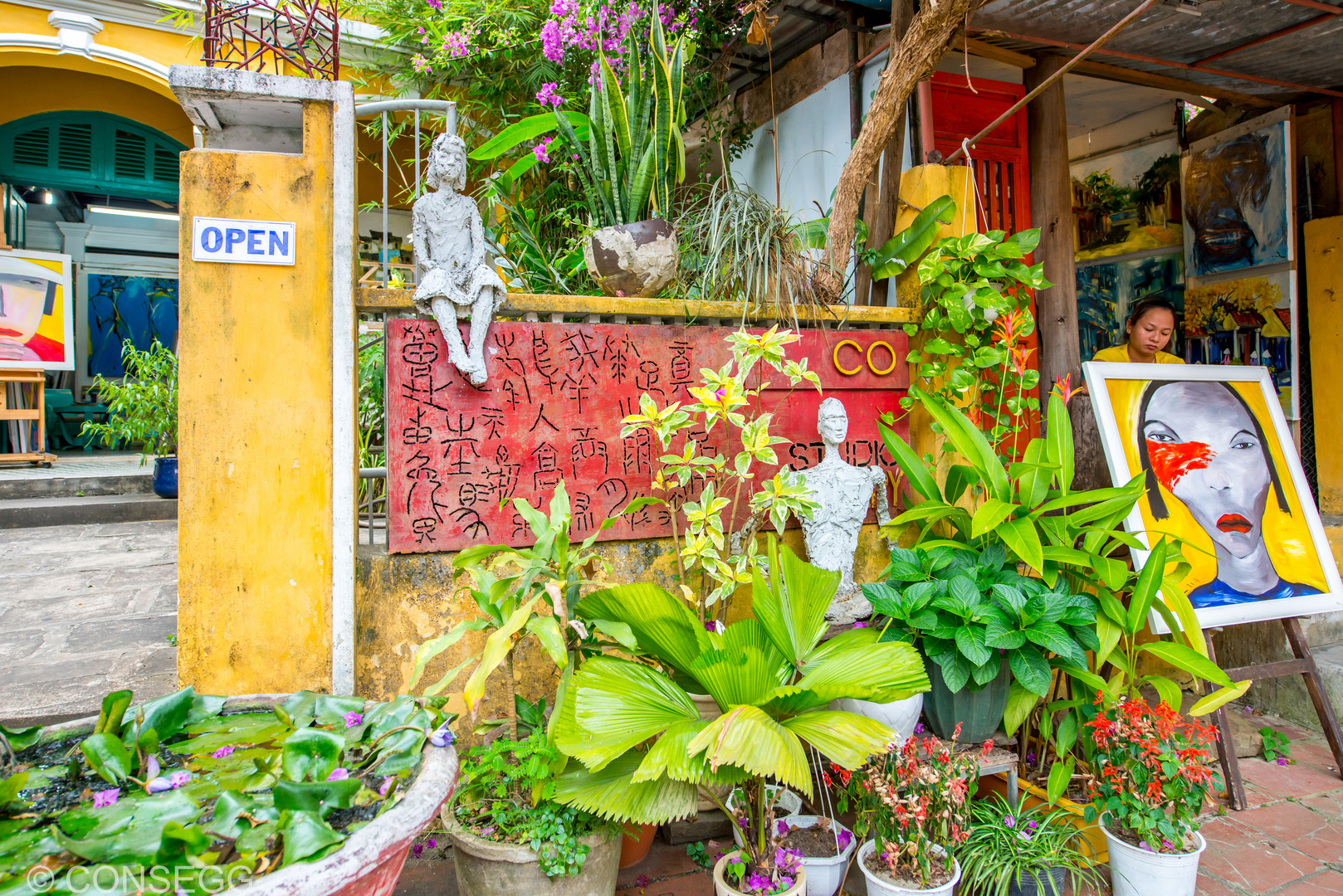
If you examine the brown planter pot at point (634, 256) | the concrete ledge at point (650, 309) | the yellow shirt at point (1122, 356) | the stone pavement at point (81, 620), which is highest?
the brown planter pot at point (634, 256)

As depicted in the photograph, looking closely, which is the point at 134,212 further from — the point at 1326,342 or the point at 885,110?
the point at 1326,342

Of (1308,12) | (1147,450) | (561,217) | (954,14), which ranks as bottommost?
(1147,450)

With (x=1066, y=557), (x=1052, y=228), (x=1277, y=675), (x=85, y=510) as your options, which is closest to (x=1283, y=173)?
(x=1052, y=228)

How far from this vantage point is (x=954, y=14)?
117 inches

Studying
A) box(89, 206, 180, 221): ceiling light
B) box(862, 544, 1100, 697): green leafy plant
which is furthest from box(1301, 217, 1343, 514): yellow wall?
box(89, 206, 180, 221): ceiling light

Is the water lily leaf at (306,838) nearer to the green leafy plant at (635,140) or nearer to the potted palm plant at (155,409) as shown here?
the green leafy plant at (635,140)

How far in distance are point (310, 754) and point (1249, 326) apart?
5.52m

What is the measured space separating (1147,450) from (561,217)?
3.14 metres

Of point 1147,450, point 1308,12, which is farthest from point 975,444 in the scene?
point 1308,12

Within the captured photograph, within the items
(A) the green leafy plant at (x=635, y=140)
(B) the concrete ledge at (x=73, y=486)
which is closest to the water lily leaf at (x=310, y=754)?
(A) the green leafy plant at (x=635, y=140)

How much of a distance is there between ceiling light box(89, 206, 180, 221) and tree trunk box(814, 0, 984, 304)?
412 inches

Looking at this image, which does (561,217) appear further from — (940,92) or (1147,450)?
(1147,450)

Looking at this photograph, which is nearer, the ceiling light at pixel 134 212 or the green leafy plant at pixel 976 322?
the green leafy plant at pixel 976 322

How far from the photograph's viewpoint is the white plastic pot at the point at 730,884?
1.95m
